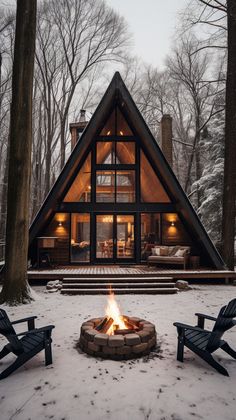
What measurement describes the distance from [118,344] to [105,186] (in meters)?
8.15

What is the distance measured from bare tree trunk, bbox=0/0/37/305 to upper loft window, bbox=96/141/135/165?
16.2 ft

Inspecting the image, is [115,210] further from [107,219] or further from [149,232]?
[149,232]

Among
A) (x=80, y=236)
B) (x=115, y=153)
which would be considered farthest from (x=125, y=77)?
(x=80, y=236)

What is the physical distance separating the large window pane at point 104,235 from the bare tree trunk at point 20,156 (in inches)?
177

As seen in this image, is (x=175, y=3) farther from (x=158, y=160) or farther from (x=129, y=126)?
(x=158, y=160)

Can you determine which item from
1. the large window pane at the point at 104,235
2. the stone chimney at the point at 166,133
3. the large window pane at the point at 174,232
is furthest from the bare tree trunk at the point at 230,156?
the large window pane at the point at 104,235

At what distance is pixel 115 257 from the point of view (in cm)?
1091

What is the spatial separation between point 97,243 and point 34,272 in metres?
2.99

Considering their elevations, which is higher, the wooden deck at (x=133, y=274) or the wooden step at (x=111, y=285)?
the wooden deck at (x=133, y=274)

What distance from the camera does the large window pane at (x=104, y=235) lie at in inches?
433

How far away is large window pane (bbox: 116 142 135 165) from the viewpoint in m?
11.5

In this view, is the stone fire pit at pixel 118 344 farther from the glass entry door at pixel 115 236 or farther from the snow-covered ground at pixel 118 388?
the glass entry door at pixel 115 236

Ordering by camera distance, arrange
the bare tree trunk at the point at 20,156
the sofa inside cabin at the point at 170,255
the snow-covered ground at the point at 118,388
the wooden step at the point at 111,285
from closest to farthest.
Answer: the snow-covered ground at the point at 118,388, the bare tree trunk at the point at 20,156, the wooden step at the point at 111,285, the sofa inside cabin at the point at 170,255

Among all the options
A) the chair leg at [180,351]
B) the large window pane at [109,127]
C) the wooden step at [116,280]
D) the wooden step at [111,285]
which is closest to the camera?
the chair leg at [180,351]
